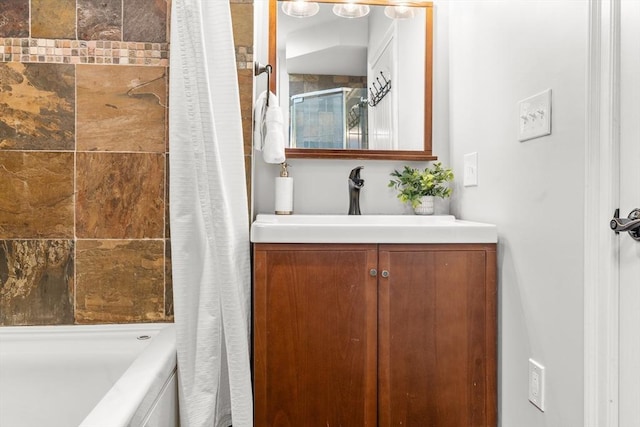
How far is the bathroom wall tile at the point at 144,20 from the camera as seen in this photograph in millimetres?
1538

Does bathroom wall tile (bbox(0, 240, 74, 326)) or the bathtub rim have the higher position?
bathroom wall tile (bbox(0, 240, 74, 326))

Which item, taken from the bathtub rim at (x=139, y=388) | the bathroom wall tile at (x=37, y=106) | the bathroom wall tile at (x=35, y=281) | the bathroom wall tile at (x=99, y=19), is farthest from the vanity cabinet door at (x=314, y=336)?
the bathroom wall tile at (x=99, y=19)

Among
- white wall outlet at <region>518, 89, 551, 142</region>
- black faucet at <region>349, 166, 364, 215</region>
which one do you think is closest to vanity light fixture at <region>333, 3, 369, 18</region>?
black faucet at <region>349, 166, 364, 215</region>

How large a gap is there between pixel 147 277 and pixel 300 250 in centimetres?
69

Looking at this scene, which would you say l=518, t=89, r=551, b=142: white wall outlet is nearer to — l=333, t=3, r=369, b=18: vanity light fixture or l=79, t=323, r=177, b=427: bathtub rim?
l=333, t=3, r=369, b=18: vanity light fixture

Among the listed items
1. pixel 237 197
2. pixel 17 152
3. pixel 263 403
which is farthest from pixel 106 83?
pixel 263 403

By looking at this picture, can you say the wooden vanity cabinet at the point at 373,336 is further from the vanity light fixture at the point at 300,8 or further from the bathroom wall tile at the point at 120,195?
the vanity light fixture at the point at 300,8

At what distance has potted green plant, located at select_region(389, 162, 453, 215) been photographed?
5.75 feet

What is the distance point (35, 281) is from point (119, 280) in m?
0.31

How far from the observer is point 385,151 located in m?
1.83

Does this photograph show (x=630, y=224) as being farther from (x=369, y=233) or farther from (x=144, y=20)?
(x=144, y=20)

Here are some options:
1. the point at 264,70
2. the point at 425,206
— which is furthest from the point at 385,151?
the point at 264,70

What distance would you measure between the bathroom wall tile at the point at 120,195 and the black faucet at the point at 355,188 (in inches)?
30.6

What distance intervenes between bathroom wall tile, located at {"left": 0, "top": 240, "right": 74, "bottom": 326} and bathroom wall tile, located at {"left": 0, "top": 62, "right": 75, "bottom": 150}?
1.25 ft
